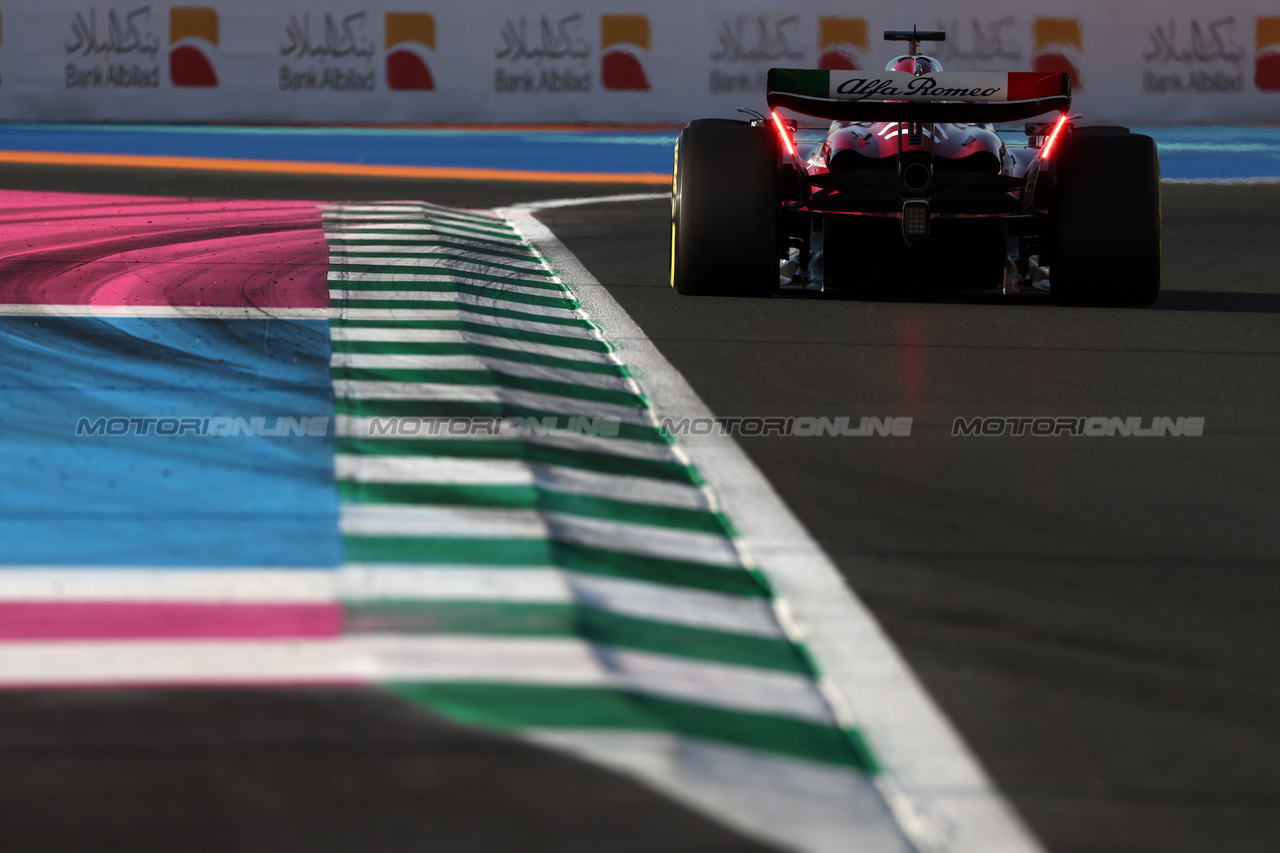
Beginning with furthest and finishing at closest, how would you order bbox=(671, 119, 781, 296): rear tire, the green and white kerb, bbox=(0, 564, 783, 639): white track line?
bbox=(671, 119, 781, 296): rear tire, bbox=(0, 564, 783, 639): white track line, the green and white kerb

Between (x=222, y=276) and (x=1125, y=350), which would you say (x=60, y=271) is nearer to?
(x=222, y=276)

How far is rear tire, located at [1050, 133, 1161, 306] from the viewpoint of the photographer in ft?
27.1

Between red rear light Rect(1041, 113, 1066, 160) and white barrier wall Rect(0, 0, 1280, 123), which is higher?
white barrier wall Rect(0, 0, 1280, 123)

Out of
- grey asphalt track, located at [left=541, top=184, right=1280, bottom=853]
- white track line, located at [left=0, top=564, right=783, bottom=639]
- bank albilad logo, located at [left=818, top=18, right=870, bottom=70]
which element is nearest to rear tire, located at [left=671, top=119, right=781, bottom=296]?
grey asphalt track, located at [left=541, top=184, right=1280, bottom=853]

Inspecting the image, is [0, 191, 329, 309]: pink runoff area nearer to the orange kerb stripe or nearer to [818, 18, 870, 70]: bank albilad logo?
the orange kerb stripe

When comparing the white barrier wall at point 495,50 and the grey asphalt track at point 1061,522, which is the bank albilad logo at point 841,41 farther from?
the grey asphalt track at point 1061,522

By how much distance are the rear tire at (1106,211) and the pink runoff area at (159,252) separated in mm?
3672

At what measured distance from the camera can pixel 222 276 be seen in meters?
9.33

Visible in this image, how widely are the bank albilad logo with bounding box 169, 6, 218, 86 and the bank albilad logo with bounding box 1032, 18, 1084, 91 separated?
11.9 m

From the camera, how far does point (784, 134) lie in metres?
8.45

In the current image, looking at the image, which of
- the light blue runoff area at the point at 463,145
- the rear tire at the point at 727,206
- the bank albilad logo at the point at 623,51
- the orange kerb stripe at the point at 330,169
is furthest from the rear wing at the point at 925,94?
the bank albilad logo at the point at 623,51

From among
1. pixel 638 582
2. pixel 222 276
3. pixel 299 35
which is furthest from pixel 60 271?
pixel 299 35

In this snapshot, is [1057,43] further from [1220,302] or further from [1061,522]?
[1061,522]

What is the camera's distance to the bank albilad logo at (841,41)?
2477 cm
